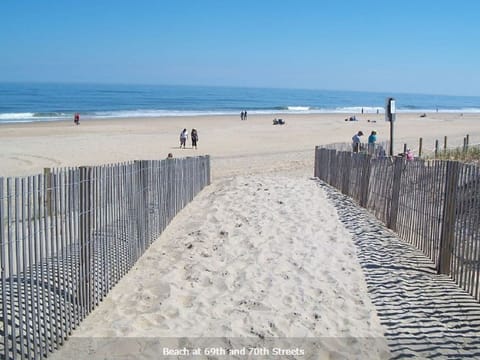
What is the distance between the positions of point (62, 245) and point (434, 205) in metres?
5.20

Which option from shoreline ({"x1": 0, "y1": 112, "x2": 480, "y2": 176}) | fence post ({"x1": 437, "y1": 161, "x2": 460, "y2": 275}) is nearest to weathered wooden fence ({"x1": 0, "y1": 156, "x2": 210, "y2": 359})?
fence post ({"x1": 437, "y1": 161, "x2": 460, "y2": 275})

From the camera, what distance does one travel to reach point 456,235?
728 cm

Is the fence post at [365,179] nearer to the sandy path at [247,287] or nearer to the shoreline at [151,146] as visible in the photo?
the sandy path at [247,287]

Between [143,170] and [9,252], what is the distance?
172 inches

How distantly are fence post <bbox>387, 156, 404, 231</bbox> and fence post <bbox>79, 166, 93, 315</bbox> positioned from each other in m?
5.60

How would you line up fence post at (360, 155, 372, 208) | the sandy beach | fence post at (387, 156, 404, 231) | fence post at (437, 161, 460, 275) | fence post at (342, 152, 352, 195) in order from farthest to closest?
fence post at (342, 152, 352, 195)
fence post at (360, 155, 372, 208)
fence post at (387, 156, 404, 231)
fence post at (437, 161, 460, 275)
the sandy beach

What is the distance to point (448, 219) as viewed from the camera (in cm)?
754

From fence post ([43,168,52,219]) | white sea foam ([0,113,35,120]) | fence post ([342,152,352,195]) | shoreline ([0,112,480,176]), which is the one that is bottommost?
shoreline ([0,112,480,176])

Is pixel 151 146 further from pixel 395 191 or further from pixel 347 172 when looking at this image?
pixel 395 191

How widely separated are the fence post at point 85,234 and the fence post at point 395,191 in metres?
5.60

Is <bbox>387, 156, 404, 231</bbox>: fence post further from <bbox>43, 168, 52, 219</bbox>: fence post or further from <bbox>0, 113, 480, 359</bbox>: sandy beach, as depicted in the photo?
<bbox>43, 168, 52, 219</bbox>: fence post

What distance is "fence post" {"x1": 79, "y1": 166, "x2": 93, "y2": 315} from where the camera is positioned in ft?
20.0

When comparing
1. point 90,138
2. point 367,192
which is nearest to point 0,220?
point 367,192

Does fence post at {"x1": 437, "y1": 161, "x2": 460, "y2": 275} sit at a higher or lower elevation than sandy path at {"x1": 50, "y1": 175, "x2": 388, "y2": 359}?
higher
